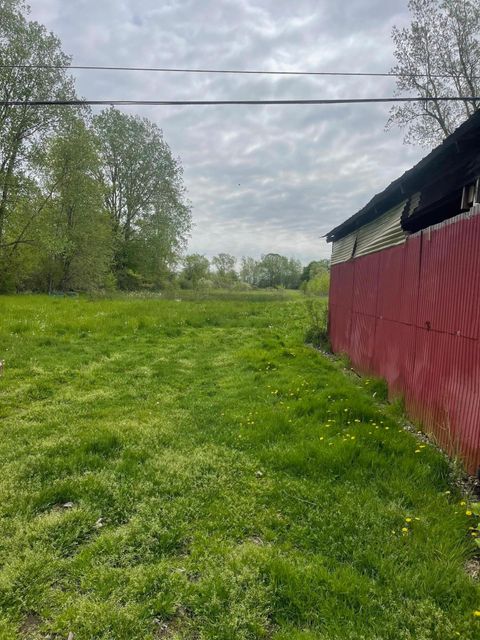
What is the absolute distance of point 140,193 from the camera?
30219mm

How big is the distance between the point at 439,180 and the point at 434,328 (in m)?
1.69

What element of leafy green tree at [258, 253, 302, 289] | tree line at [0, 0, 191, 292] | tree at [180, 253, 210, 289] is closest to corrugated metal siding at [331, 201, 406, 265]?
tree line at [0, 0, 191, 292]

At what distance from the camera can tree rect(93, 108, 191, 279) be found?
93.4 feet

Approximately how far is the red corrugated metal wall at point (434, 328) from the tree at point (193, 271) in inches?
1410

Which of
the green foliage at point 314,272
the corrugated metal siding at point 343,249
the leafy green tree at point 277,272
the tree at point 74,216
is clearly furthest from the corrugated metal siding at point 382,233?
the leafy green tree at point 277,272

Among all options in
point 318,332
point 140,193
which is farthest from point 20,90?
point 318,332

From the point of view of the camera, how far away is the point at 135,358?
8.41 metres

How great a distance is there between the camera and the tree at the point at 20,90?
674 inches

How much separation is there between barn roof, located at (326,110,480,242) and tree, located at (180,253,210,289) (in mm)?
36560

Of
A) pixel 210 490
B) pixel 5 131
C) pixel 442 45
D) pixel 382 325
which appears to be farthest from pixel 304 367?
pixel 5 131

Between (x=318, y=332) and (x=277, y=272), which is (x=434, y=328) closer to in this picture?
(x=318, y=332)

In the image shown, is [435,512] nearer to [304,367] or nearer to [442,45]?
[304,367]

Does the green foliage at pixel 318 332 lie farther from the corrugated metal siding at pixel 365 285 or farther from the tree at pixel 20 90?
the tree at pixel 20 90

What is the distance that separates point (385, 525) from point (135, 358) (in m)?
6.71
